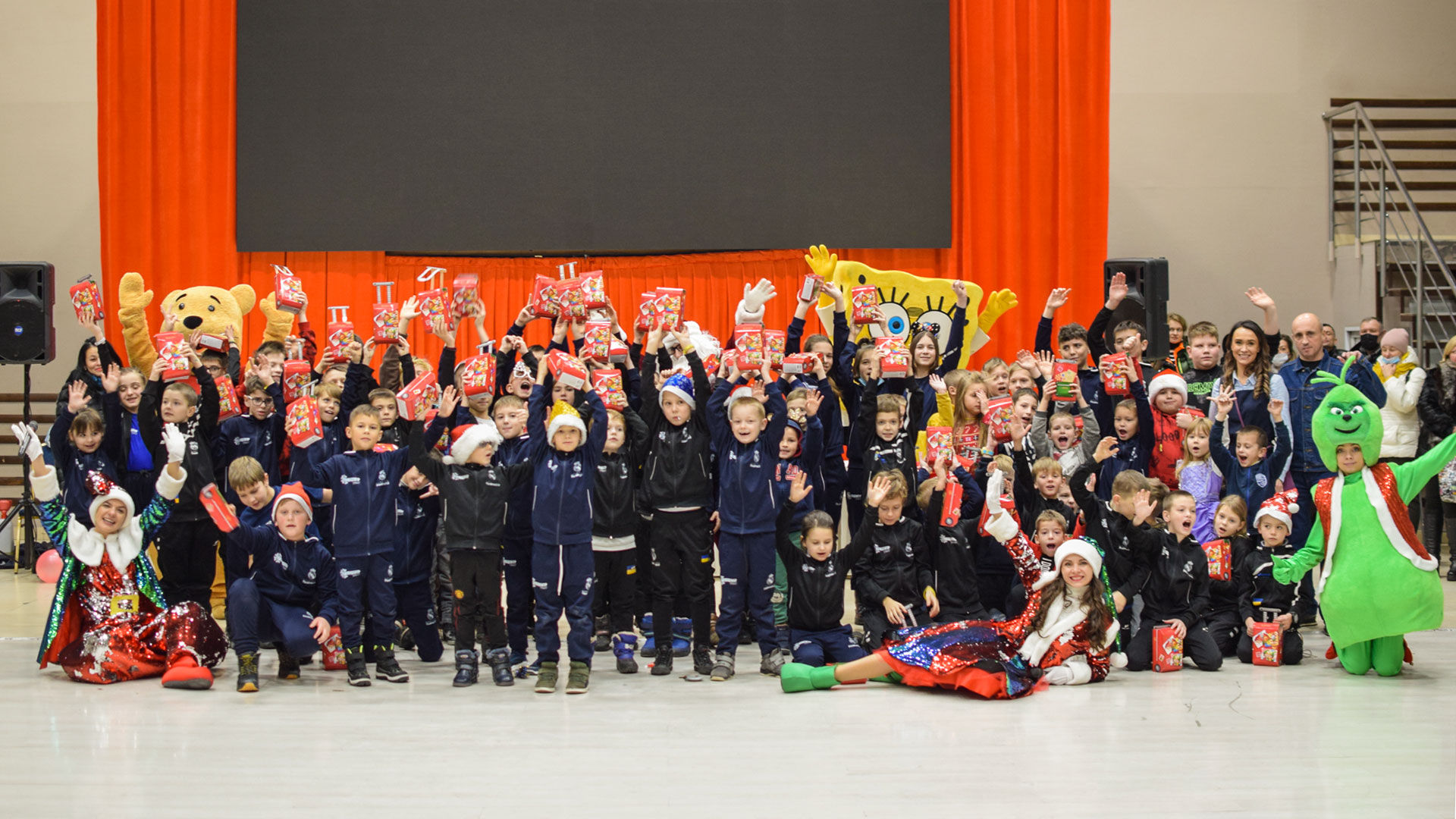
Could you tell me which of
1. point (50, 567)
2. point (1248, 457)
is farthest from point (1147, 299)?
point (50, 567)

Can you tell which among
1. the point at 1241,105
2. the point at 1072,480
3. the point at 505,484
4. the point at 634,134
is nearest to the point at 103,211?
the point at 634,134

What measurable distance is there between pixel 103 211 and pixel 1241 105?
995cm

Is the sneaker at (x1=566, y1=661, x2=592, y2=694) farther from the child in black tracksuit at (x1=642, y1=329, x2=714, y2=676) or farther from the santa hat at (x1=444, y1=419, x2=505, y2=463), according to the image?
the santa hat at (x1=444, y1=419, x2=505, y2=463)

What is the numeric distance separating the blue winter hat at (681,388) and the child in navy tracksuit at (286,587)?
1653 mm

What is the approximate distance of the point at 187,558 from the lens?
6039mm

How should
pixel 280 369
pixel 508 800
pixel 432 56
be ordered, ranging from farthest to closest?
pixel 432 56, pixel 280 369, pixel 508 800

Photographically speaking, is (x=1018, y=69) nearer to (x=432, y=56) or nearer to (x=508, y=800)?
(x=432, y=56)

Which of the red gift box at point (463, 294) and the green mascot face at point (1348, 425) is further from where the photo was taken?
the red gift box at point (463, 294)

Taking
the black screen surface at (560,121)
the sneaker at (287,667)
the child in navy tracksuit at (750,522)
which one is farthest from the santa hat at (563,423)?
the black screen surface at (560,121)

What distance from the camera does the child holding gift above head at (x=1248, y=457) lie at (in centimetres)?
627

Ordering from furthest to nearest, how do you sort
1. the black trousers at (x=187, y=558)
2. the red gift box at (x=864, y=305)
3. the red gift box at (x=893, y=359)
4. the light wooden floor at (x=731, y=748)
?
1. the red gift box at (x=864, y=305)
2. the red gift box at (x=893, y=359)
3. the black trousers at (x=187, y=558)
4. the light wooden floor at (x=731, y=748)

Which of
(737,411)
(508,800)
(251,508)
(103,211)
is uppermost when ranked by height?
(103,211)

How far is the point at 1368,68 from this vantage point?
1109 centimetres

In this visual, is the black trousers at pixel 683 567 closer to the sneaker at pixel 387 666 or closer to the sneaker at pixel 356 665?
the sneaker at pixel 387 666
